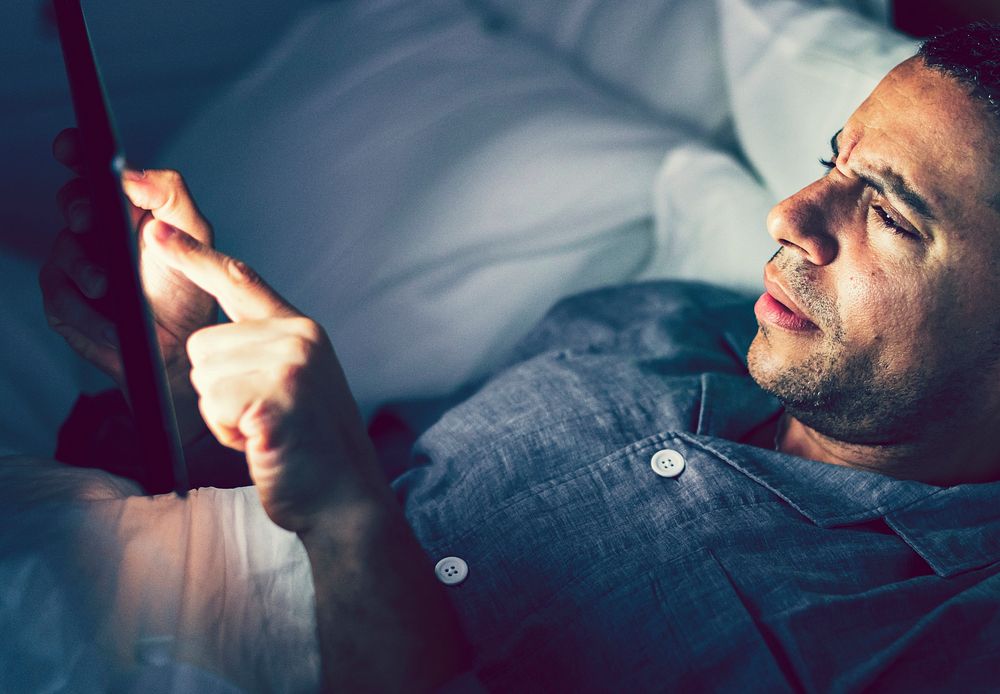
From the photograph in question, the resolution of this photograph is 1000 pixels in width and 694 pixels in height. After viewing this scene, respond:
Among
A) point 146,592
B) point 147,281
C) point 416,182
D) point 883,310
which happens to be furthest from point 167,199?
point 883,310

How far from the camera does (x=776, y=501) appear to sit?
30.3 inches

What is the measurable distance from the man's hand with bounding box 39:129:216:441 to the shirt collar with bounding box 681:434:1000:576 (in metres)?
0.49

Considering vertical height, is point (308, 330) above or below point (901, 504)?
above

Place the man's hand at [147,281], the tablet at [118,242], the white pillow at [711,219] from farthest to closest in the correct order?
the white pillow at [711,219] < the man's hand at [147,281] < the tablet at [118,242]

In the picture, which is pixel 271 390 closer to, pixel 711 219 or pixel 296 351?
pixel 296 351

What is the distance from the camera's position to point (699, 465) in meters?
0.78

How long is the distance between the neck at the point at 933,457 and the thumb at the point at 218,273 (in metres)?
0.58

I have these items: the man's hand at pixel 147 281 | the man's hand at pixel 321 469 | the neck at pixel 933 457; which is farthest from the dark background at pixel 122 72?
the neck at pixel 933 457

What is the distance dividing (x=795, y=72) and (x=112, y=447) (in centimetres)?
93

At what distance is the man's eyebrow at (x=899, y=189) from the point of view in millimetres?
732

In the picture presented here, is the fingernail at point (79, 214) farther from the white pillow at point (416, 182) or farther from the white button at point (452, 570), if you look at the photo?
the white button at point (452, 570)

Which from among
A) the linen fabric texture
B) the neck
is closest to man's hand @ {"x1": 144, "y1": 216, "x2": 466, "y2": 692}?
the linen fabric texture

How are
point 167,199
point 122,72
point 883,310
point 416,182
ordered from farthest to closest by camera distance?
point 416,182
point 122,72
point 883,310
point 167,199

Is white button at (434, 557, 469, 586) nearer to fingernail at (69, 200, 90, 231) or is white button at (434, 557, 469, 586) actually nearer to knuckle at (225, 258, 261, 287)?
knuckle at (225, 258, 261, 287)
